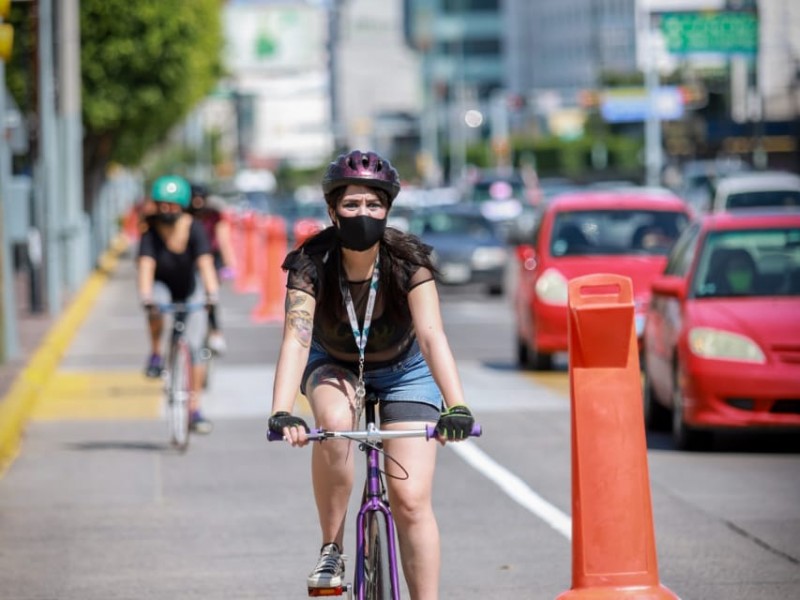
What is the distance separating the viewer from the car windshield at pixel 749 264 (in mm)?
12914

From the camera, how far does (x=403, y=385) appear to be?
6312 mm

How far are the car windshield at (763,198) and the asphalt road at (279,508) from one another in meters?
12.0

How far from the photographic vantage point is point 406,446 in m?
6.07

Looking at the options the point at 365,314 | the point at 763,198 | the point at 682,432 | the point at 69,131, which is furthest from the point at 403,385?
the point at 69,131

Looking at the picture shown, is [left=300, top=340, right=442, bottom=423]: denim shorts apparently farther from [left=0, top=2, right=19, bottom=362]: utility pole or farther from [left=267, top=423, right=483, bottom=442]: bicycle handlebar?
[left=0, top=2, right=19, bottom=362]: utility pole

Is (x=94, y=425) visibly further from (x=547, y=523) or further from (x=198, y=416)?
(x=547, y=523)

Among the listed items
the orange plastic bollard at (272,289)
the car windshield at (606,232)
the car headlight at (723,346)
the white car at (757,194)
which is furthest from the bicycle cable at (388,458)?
the white car at (757,194)

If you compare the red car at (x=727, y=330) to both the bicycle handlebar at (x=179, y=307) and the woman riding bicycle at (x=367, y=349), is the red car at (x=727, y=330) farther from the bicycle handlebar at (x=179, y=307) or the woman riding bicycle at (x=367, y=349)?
the woman riding bicycle at (x=367, y=349)

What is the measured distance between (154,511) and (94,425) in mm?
4440

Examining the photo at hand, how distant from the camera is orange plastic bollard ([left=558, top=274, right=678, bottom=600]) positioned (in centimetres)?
632

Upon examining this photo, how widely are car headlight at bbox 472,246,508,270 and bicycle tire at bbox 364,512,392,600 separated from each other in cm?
2556

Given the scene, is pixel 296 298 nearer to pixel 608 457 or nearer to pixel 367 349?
pixel 367 349

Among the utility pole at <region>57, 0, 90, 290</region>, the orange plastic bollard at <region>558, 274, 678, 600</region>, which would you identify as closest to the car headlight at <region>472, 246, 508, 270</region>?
the utility pole at <region>57, 0, 90, 290</region>

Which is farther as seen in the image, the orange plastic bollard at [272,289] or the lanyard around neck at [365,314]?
the orange plastic bollard at [272,289]
